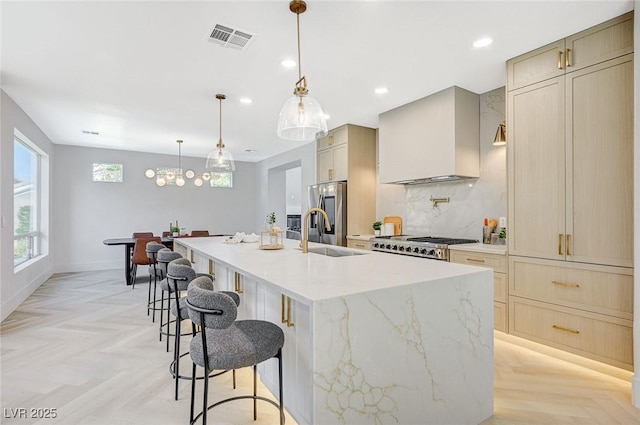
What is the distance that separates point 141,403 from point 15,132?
4.23 m

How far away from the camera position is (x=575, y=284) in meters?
2.59

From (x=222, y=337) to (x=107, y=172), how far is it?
7.07 metres

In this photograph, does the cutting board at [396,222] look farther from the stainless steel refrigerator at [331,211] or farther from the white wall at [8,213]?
the white wall at [8,213]

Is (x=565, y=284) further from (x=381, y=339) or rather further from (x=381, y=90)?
(x=381, y=90)

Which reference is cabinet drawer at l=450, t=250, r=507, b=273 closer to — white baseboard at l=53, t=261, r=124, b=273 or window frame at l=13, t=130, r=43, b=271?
window frame at l=13, t=130, r=43, b=271

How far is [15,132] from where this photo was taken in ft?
14.3

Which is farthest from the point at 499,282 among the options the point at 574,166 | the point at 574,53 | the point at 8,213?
the point at 8,213

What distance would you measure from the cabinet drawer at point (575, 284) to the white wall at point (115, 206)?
7065mm

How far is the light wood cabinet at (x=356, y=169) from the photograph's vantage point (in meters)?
5.16

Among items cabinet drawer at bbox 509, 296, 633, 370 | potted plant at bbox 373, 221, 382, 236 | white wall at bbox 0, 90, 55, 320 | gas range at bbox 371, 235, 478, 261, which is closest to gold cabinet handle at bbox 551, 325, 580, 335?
cabinet drawer at bbox 509, 296, 633, 370

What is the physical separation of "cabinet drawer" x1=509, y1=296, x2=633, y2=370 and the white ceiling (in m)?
2.17

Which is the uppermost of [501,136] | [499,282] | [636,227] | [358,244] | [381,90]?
[381,90]

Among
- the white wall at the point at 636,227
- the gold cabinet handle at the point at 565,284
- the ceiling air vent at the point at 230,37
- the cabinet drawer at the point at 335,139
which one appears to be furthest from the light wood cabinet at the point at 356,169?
the white wall at the point at 636,227

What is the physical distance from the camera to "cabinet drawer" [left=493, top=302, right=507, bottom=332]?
10.0ft
